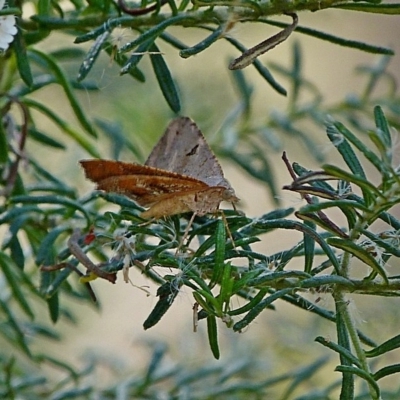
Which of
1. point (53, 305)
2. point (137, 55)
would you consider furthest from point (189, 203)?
point (53, 305)

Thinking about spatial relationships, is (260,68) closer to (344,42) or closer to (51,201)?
(344,42)

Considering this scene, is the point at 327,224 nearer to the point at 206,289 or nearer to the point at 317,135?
the point at 206,289

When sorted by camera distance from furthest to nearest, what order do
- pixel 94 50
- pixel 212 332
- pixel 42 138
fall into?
pixel 42 138 → pixel 94 50 → pixel 212 332

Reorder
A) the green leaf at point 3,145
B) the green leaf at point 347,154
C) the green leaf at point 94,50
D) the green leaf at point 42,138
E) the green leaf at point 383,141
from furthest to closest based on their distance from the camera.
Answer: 1. the green leaf at point 42,138
2. the green leaf at point 3,145
3. the green leaf at point 94,50
4. the green leaf at point 347,154
5. the green leaf at point 383,141

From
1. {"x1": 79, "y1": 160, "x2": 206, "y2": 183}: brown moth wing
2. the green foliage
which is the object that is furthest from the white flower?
{"x1": 79, "y1": 160, "x2": 206, "y2": 183}: brown moth wing

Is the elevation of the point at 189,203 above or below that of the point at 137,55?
below

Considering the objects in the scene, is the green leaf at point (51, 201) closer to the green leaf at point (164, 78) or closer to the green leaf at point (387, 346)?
the green leaf at point (164, 78)

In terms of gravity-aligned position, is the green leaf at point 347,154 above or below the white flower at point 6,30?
below

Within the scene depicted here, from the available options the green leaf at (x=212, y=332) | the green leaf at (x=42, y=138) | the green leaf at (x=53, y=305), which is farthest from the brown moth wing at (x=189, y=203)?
the green leaf at (x=42, y=138)
